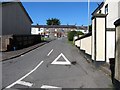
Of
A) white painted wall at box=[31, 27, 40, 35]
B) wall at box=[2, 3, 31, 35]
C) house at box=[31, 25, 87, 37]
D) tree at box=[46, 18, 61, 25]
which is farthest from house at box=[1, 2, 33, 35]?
tree at box=[46, 18, 61, 25]

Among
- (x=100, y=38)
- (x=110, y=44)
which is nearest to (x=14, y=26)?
(x=100, y=38)

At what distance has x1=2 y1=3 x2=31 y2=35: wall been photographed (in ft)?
129

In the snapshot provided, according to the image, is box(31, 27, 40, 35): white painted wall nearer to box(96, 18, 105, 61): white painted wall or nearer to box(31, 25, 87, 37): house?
box(31, 25, 87, 37): house

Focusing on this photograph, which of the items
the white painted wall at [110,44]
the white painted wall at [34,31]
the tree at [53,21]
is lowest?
the white painted wall at [110,44]

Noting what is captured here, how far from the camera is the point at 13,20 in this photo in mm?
42844

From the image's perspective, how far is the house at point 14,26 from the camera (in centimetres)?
3084

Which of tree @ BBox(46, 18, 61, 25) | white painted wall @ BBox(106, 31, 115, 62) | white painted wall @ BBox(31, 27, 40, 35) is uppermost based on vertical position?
→ tree @ BBox(46, 18, 61, 25)

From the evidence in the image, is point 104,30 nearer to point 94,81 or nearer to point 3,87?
point 94,81

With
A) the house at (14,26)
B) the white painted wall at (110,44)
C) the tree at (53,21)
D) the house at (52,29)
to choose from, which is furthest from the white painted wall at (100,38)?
the tree at (53,21)

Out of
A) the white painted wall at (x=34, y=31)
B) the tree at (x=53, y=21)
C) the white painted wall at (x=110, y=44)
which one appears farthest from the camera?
the tree at (x=53, y=21)

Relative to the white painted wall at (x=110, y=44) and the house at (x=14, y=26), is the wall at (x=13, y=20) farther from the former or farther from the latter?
the white painted wall at (x=110, y=44)

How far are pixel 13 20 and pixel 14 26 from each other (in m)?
1.15

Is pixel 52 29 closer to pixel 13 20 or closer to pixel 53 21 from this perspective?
pixel 53 21

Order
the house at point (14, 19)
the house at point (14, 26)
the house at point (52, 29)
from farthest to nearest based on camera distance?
the house at point (52, 29)
the house at point (14, 19)
the house at point (14, 26)
